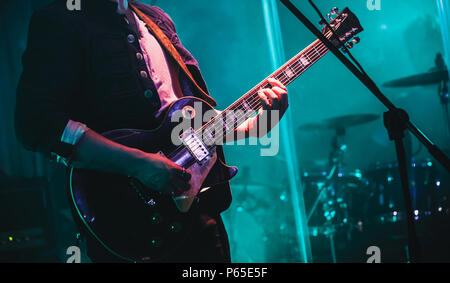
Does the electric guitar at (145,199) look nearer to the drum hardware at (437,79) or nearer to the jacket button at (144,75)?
the jacket button at (144,75)

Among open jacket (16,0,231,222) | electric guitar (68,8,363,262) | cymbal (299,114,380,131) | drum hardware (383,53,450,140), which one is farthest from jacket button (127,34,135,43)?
drum hardware (383,53,450,140)

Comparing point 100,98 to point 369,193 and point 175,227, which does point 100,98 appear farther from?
point 369,193

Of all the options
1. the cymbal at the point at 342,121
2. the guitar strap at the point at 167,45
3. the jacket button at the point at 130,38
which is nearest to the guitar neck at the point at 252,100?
the guitar strap at the point at 167,45

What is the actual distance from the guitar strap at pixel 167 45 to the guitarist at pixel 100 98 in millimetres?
25

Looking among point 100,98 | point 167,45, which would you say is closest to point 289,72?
point 167,45

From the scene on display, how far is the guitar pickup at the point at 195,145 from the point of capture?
5.00 feet

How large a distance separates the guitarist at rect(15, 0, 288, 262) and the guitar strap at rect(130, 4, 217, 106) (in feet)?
0.08

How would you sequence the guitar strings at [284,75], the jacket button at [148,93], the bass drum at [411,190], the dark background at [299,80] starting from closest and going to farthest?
1. the jacket button at [148,93]
2. the guitar strings at [284,75]
3. the dark background at [299,80]
4. the bass drum at [411,190]

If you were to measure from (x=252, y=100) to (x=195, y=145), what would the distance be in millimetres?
427

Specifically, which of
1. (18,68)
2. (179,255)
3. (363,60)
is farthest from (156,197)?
(363,60)

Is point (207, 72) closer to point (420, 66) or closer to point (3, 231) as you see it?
point (3, 231)

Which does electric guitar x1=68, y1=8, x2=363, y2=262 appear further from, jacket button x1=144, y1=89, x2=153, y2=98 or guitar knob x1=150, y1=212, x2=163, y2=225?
jacket button x1=144, y1=89, x2=153, y2=98

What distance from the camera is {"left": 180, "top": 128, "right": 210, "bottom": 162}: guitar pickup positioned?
1.52 m

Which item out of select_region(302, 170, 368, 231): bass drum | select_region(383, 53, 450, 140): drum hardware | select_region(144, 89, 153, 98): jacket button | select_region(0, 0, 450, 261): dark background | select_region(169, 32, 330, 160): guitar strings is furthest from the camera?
select_region(302, 170, 368, 231): bass drum
